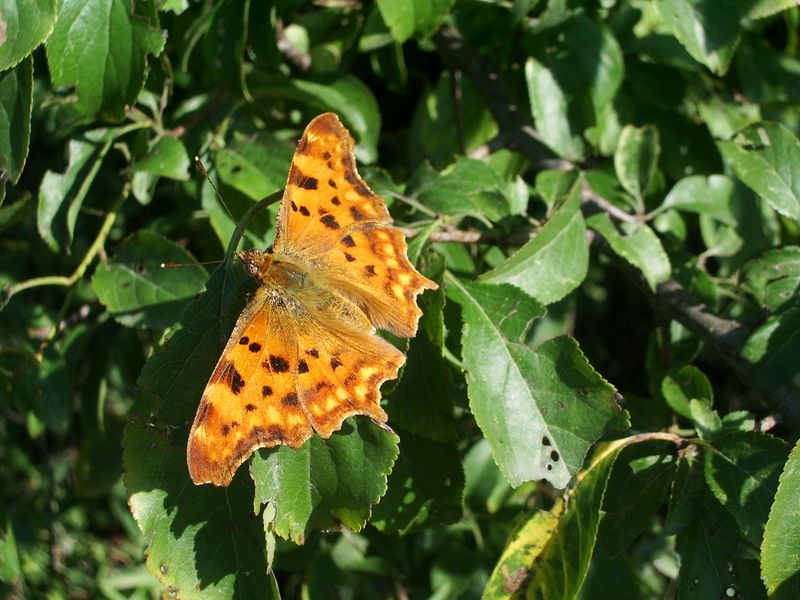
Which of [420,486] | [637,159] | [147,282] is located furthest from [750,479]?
[147,282]

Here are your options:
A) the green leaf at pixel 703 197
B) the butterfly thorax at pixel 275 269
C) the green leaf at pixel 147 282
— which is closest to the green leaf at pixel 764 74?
the green leaf at pixel 703 197

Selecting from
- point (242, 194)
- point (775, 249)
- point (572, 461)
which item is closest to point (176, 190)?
point (242, 194)

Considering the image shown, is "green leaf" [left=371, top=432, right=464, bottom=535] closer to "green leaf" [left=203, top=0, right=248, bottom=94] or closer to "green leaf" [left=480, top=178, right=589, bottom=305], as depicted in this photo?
"green leaf" [left=480, top=178, right=589, bottom=305]

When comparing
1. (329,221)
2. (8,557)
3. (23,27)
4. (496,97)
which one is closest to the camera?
(23,27)

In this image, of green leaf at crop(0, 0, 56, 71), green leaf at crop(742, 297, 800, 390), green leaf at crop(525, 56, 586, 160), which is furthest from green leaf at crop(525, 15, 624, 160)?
green leaf at crop(0, 0, 56, 71)

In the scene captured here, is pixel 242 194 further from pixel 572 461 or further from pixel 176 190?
pixel 572 461

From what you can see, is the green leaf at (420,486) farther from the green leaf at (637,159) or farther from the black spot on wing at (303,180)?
the green leaf at (637,159)

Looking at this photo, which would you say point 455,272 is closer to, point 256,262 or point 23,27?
point 256,262
